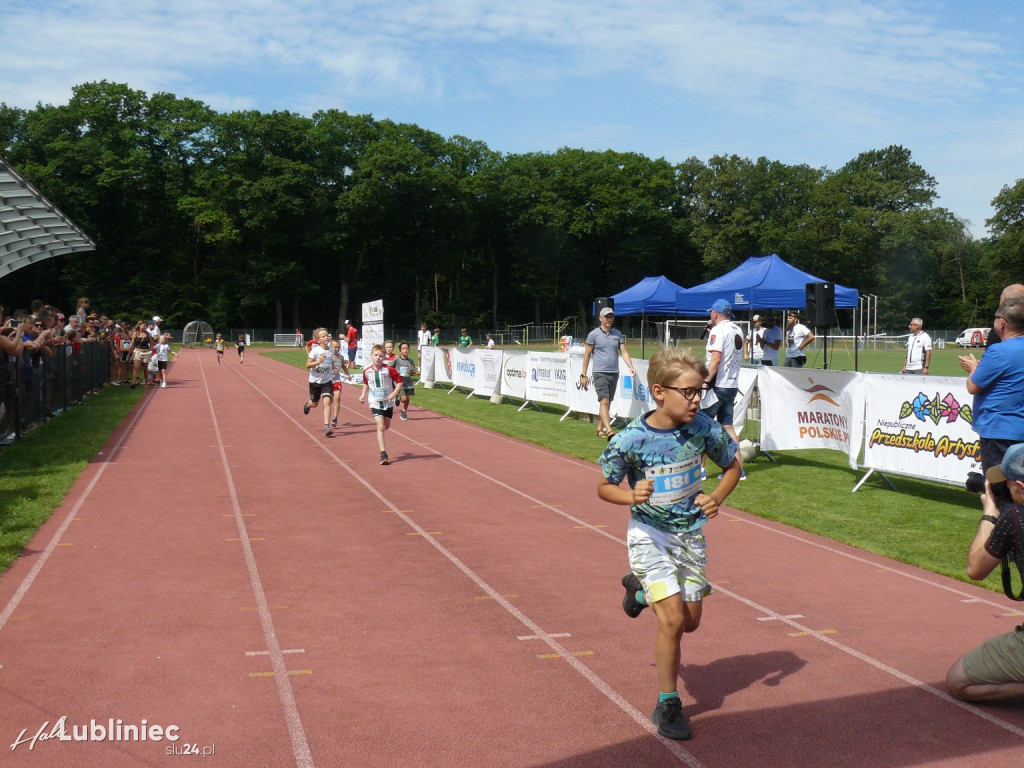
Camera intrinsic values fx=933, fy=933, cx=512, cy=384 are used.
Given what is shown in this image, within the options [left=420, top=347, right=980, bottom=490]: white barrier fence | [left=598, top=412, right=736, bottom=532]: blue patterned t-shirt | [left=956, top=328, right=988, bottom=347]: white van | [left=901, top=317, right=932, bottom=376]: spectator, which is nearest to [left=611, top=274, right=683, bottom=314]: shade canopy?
[left=901, top=317, right=932, bottom=376]: spectator

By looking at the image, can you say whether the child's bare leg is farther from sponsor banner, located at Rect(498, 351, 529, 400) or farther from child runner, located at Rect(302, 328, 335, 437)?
sponsor banner, located at Rect(498, 351, 529, 400)

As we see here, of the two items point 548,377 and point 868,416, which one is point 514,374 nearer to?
point 548,377

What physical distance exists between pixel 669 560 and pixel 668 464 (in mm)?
435

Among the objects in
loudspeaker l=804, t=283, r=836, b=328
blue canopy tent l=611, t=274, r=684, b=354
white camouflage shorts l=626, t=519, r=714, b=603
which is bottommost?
white camouflage shorts l=626, t=519, r=714, b=603

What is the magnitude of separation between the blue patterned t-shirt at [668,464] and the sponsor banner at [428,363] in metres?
24.2

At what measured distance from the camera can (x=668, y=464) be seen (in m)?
4.28

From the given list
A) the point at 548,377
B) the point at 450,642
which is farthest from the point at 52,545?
Result: the point at 548,377

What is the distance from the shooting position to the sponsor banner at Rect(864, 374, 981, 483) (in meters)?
8.96

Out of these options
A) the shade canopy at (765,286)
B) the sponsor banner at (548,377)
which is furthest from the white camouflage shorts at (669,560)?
the shade canopy at (765,286)

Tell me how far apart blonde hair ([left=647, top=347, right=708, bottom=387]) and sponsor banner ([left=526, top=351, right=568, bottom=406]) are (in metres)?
14.8

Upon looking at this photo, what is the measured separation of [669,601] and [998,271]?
286 ft

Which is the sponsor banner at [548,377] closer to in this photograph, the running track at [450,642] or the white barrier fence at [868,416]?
the white barrier fence at [868,416]

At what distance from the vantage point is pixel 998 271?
8031cm

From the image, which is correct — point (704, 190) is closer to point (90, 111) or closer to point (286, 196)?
point (286, 196)
